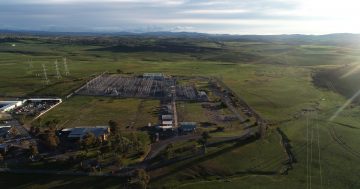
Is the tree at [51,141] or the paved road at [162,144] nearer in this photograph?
the paved road at [162,144]

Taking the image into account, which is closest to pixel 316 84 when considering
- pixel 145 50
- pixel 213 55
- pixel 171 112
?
pixel 171 112

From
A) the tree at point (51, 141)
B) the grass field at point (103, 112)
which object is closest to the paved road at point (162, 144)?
the grass field at point (103, 112)

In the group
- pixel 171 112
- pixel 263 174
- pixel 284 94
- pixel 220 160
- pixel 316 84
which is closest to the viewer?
pixel 263 174

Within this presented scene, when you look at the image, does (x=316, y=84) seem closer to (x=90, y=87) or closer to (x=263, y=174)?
(x=90, y=87)

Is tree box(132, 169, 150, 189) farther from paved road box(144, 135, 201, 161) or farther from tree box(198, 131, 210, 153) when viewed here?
tree box(198, 131, 210, 153)

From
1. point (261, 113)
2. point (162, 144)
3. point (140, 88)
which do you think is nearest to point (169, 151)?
point (162, 144)

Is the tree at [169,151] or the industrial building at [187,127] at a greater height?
the industrial building at [187,127]

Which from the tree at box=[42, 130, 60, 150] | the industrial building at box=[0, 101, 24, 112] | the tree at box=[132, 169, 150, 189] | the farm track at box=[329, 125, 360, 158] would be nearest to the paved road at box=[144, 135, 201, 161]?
the tree at box=[132, 169, 150, 189]

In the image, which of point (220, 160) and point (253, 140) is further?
point (253, 140)

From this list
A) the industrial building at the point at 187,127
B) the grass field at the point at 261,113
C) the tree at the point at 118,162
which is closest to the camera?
the grass field at the point at 261,113

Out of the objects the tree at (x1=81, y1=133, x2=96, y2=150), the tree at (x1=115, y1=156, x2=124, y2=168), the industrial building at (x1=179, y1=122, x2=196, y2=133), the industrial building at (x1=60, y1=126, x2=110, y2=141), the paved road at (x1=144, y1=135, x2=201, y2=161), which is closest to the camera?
the tree at (x1=115, y1=156, x2=124, y2=168)

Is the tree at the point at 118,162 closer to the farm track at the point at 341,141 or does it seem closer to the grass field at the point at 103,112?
the grass field at the point at 103,112
